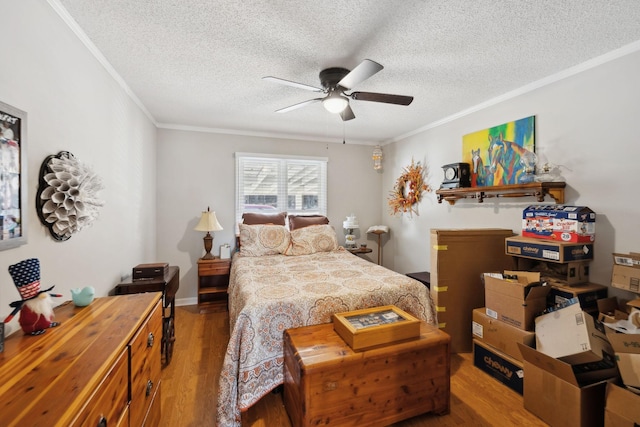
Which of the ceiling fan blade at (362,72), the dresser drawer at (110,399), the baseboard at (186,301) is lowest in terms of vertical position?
the baseboard at (186,301)

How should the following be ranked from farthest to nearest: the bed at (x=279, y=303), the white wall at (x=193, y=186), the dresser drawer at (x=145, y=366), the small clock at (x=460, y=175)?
the white wall at (x=193, y=186) → the small clock at (x=460, y=175) → the bed at (x=279, y=303) → the dresser drawer at (x=145, y=366)

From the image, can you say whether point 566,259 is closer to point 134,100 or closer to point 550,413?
point 550,413

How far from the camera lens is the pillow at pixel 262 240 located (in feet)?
10.7

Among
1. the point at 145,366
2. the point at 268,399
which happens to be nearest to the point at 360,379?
the point at 268,399

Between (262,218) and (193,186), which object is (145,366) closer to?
(262,218)

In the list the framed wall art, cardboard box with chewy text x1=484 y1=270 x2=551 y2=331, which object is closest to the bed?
cardboard box with chewy text x1=484 y1=270 x2=551 y2=331

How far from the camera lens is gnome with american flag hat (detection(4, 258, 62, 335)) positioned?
1024 mm

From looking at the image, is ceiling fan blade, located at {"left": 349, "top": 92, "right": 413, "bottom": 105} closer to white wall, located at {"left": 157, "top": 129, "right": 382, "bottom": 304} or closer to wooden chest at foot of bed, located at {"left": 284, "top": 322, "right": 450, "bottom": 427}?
wooden chest at foot of bed, located at {"left": 284, "top": 322, "right": 450, "bottom": 427}

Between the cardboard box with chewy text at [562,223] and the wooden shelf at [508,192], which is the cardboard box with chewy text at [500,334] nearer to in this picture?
the cardboard box with chewy text at [562,223]

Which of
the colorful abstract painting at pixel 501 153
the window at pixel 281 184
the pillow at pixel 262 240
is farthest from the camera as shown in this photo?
the window at pixel 281 184

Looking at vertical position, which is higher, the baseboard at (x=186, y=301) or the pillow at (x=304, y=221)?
the pillow at (x=304, y=221)

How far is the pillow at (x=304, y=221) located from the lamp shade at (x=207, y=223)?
39.9 inches

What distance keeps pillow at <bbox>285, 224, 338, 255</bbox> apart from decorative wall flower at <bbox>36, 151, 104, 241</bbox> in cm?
210

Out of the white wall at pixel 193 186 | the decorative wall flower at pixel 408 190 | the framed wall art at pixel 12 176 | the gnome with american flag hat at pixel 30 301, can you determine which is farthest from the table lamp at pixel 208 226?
the decorative wall flower at pixel 408 190
